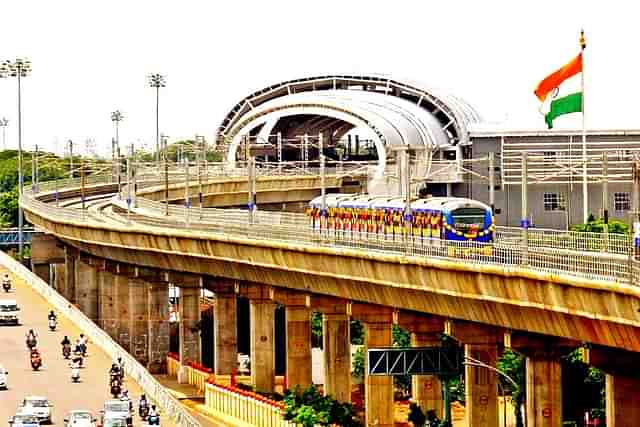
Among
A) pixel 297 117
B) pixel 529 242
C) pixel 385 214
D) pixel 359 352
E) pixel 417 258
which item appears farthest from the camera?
pixel 297 117

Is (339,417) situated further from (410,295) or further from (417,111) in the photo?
(417,111)

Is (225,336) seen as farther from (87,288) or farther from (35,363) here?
(87,288)

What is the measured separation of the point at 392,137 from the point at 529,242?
10832cm

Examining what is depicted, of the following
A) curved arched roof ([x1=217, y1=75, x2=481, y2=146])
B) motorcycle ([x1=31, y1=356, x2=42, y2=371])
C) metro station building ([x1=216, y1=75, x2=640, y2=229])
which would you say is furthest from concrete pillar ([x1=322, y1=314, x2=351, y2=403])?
curved arched roof ([x1=217, y1=75, x2=481, y2=146])

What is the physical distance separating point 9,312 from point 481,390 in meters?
46.6

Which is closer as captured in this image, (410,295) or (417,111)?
(410,295)

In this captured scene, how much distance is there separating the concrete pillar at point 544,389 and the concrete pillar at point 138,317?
61404 millimetres

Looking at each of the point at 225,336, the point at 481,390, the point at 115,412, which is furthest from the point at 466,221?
the point at 225,336

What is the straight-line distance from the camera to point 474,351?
70.2 m

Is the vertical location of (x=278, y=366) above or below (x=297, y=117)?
below

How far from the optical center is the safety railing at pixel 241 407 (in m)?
83.0

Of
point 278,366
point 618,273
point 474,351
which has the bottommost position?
point 278,366

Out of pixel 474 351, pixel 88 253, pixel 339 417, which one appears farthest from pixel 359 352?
pixel 474 351

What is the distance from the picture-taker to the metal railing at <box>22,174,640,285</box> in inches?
2046
